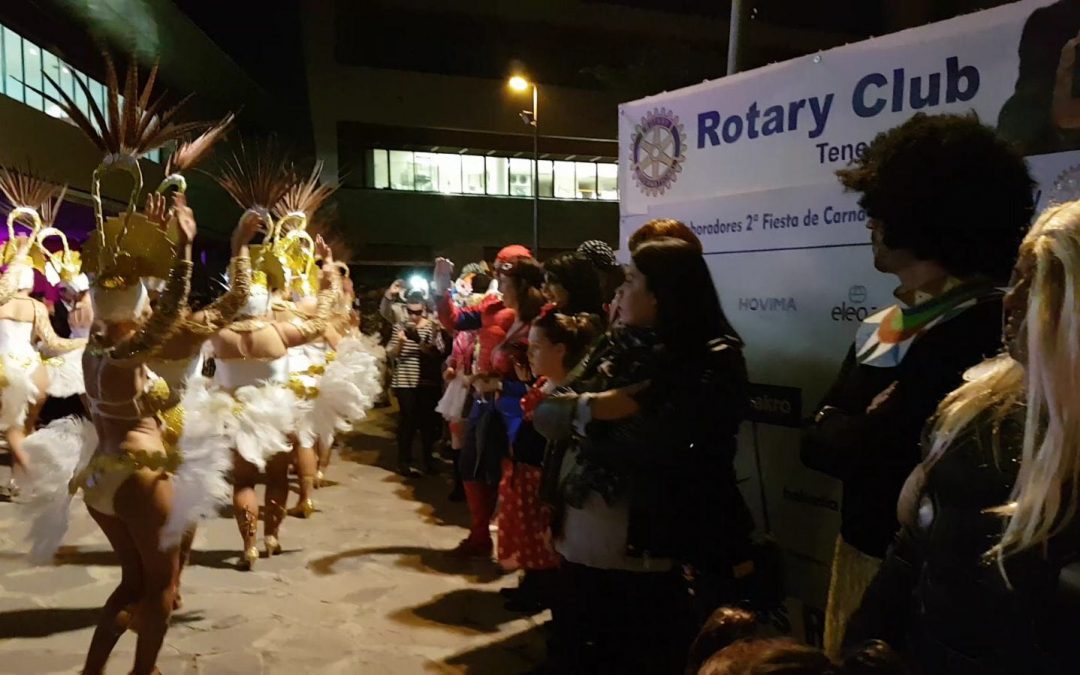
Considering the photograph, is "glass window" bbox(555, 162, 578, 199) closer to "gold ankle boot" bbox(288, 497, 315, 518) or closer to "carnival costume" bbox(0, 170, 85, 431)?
"carnival costume" bbox(0, 170, 85, 431)

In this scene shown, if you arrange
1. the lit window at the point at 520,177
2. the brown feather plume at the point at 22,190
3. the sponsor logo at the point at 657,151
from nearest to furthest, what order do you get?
1. the sponsor logo at the point at 657,151
2. the brown feather plume at the point at 22,190
3. the lit window at the point at 520,177

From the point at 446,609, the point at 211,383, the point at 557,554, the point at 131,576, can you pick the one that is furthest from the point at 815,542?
the point at 211,383

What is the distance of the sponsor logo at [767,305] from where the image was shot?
3151 mm

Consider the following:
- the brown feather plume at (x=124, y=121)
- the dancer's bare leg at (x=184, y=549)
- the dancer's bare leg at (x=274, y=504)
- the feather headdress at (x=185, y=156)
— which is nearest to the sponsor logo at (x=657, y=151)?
the feather headdress at (x=185, y=156)

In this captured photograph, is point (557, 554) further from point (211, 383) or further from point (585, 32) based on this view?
point (585, 32)

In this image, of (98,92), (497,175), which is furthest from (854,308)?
(497,175)

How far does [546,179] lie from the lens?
27.4m

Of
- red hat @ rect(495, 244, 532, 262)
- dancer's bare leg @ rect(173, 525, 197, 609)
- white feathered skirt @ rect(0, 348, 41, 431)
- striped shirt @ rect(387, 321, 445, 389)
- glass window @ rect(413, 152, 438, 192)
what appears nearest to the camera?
dancer's bare leg @ rect(173, 525, 197, 609)

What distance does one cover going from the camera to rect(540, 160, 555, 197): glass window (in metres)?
27.2

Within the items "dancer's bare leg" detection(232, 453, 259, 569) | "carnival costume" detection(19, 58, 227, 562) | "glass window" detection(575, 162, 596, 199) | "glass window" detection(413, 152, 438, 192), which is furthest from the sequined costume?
"glass window" detection(575, 162, 596, 199)

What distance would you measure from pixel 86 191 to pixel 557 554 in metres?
13.6

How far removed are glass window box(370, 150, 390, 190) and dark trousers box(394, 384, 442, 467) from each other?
1795cm

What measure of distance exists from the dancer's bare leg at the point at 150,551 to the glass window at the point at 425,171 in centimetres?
2288

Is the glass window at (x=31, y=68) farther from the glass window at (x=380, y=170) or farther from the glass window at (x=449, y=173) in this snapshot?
the glass window at (x=449, y=173)
